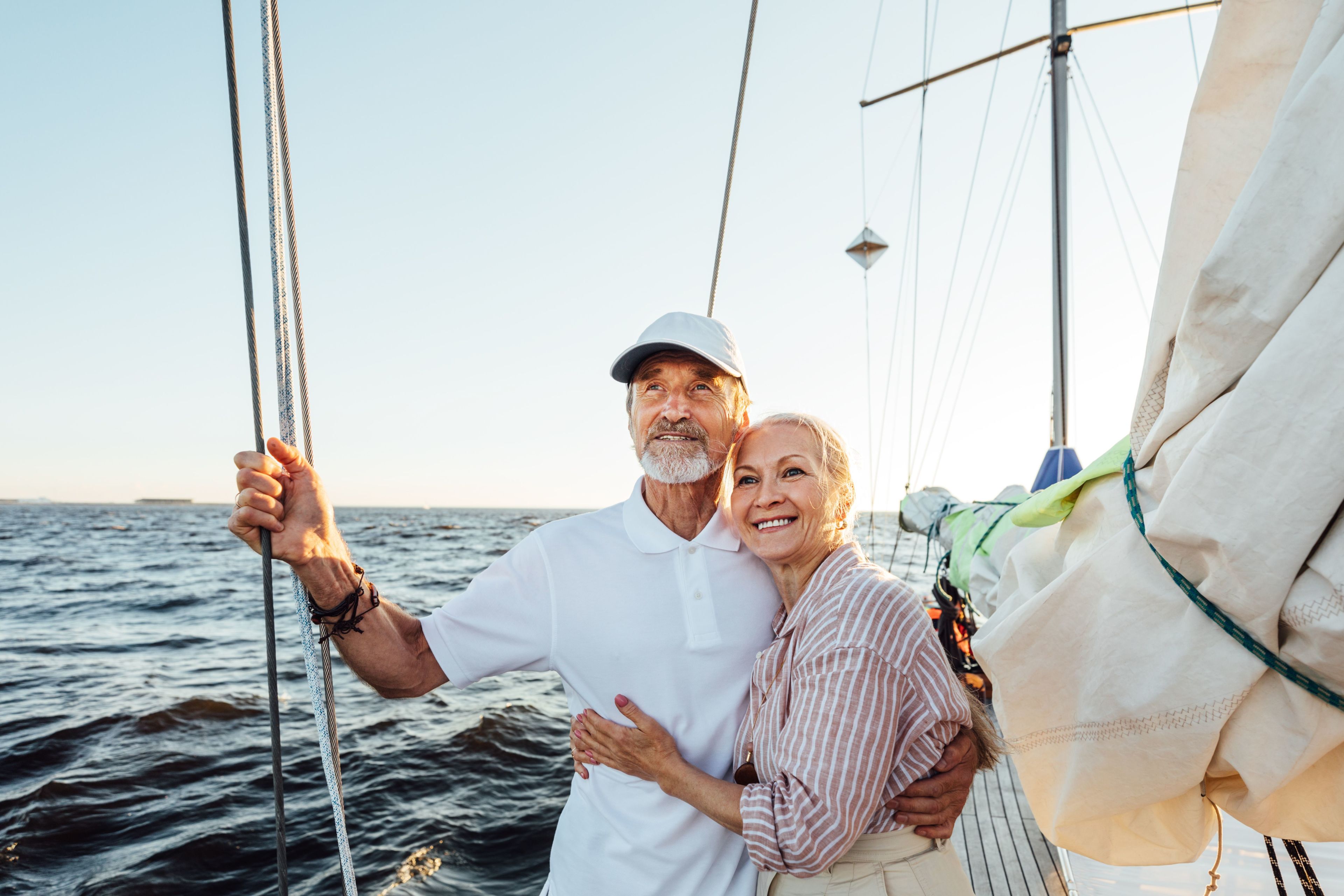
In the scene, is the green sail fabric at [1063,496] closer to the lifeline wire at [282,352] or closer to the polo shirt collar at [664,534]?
the polo shirt collar at [664,534]

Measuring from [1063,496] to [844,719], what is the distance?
1.97 ft

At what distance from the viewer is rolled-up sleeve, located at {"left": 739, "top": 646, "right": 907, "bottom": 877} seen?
1.36 metres

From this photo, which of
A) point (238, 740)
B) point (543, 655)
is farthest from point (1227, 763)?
point (238, 740)

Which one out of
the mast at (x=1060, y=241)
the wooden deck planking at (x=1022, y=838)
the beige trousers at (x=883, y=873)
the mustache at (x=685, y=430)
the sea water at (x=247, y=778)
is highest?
the mast at (x=1060, y=241)

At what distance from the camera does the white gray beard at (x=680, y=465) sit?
204cm

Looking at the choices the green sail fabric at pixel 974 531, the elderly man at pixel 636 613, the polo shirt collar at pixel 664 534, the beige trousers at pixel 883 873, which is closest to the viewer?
the beige trousers at pixel 883 873

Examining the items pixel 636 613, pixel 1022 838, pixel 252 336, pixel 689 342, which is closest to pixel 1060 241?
pixel 1022 838

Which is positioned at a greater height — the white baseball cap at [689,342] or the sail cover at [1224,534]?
the white baseball cap at [689,342]

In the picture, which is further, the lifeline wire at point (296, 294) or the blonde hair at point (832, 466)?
the blonde hair at point (832, 466)

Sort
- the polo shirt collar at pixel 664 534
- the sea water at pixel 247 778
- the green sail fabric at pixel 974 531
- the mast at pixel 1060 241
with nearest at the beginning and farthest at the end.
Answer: the polo shirt collar at pixel 664 534 → the green sail fabric at pixel 974 531 → the sea water at pixel 247 778 → the mast at pixel 1060 241

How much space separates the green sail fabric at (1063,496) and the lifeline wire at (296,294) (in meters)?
1.42

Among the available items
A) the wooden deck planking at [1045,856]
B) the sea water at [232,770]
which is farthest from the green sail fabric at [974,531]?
the sea water at [232,770]

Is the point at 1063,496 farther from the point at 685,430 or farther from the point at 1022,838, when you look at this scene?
the point at 1022,838

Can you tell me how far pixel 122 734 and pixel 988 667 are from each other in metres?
9.28
